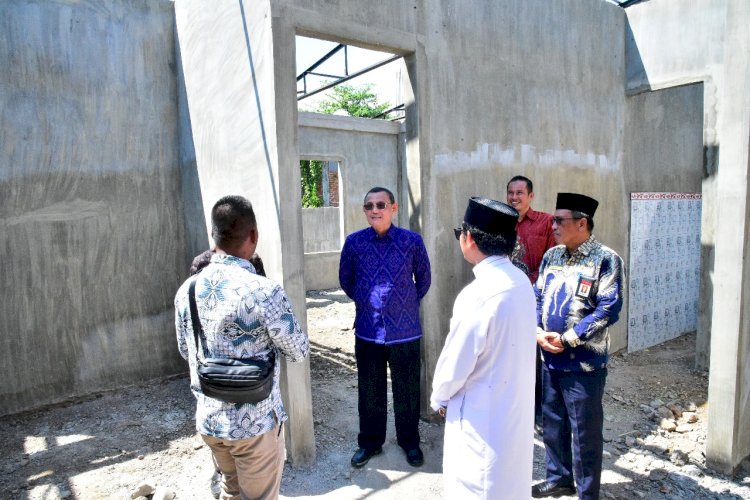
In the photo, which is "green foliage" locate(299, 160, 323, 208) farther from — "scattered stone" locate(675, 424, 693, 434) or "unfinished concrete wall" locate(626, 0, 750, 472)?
"unfinished concrete wall" locate(626, 0, 750, 472)

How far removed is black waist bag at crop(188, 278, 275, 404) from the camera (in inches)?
81.0

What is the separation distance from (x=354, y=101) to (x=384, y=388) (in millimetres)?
24094

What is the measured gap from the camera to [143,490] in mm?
3213

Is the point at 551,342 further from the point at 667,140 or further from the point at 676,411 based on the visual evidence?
the point at 667,140

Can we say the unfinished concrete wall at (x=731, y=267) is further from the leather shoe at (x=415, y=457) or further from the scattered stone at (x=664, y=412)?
the leather shoe at (x=415, y=457)

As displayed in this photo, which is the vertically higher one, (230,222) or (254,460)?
(230,222)

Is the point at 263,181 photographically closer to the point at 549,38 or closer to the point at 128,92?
the point at 128,92

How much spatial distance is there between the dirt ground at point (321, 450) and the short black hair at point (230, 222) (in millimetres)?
1929

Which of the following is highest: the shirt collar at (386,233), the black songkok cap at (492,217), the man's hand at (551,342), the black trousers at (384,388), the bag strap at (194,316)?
the black songkok cap at (492,217)

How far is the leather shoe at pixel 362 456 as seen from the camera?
11.5 ft

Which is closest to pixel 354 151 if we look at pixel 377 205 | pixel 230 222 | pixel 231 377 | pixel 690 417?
pixel 377 205

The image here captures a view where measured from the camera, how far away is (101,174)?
4816 millimetres

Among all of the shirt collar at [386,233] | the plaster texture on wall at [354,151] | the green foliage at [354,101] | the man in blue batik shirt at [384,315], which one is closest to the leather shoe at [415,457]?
the man in blue batik shirt at [384,315]

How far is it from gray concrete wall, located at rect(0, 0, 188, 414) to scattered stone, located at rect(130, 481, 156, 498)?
2.01 meters
